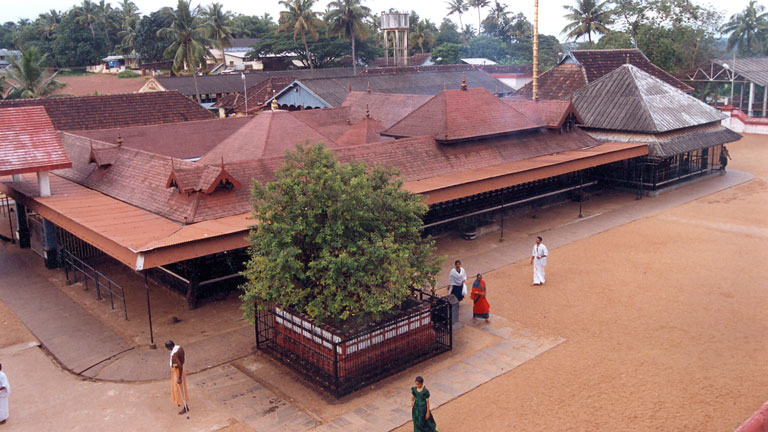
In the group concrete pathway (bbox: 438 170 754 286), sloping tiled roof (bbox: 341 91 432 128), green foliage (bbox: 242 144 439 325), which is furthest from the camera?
sloping tiled roof (bbox: 341 91 432 128)

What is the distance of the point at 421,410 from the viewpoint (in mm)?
10023

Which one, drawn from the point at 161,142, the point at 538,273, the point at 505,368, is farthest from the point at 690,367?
the point at 161,142

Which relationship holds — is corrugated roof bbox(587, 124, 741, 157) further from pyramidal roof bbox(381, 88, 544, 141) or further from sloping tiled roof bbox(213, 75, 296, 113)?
sloping tiled roof bbox(213, 75, 296, 113)

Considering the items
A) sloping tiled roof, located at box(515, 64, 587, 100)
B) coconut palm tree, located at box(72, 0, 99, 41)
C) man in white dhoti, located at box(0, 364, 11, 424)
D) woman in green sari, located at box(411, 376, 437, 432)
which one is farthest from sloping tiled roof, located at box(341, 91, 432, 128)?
coconut palm tree, located at box(72, 0, 99, 41)

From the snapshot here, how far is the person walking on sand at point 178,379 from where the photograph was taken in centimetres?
1123

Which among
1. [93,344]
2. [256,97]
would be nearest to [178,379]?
[93,344]

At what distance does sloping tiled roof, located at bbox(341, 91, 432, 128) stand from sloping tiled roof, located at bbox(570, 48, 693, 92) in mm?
11796

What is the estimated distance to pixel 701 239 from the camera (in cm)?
2158

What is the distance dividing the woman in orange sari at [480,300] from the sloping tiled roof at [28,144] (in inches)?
486

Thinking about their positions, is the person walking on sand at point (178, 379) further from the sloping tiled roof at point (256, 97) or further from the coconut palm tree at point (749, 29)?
the coconut palm tree at point (749, 29)

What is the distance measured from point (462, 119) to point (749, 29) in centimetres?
5657

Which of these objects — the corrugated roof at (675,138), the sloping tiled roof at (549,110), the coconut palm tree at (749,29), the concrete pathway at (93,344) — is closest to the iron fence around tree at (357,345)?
the concrete pathway at (93,344)

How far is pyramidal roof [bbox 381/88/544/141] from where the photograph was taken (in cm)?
2333

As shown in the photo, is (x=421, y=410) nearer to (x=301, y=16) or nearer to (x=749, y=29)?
(x=301, y=16)
